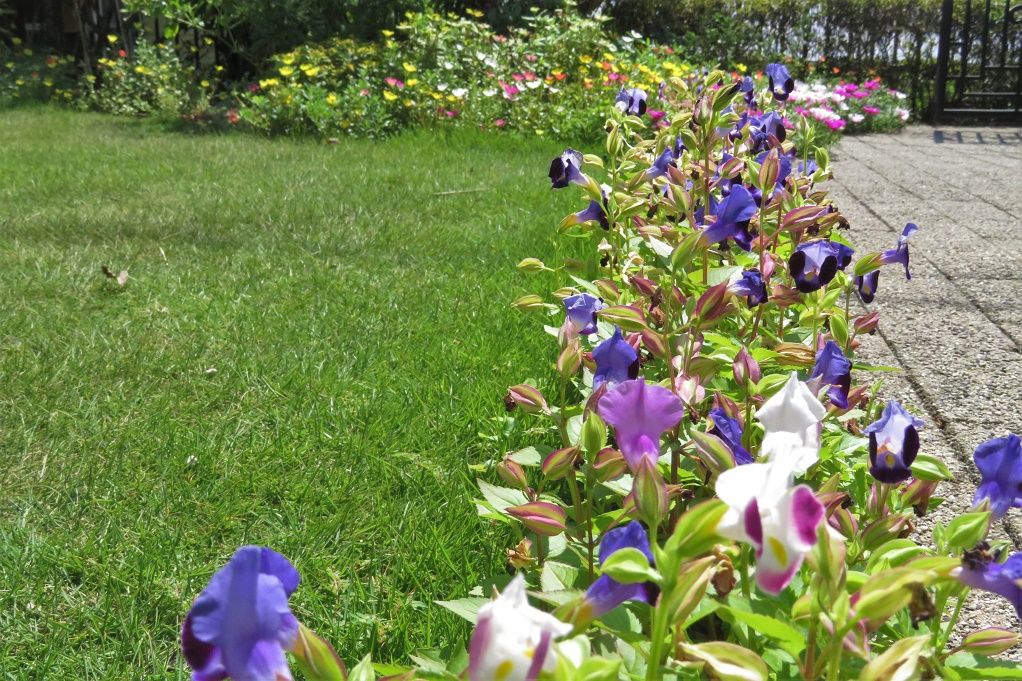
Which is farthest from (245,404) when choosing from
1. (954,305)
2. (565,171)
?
(954,305)

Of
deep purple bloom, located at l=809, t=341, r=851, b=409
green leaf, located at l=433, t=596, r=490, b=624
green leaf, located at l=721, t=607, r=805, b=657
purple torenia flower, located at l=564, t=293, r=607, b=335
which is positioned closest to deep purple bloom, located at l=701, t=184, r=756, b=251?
purple torenia flower, located at l=564, t=293, r=607, b=335

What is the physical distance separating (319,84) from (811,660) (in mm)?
7688

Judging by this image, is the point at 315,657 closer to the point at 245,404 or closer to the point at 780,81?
the point at 245,404

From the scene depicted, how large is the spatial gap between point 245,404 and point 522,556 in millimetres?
1187

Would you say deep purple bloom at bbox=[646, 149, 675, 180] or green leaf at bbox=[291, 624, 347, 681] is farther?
deep purple bloom at bbox=[646, 149, 675, 180]

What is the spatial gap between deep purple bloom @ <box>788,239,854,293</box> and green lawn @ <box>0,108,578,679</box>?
0.70 meters

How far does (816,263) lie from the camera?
158cm

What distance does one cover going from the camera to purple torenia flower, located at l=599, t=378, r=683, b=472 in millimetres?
956

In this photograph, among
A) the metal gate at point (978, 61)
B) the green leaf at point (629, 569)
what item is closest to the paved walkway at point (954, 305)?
the green leaf at point (629, 569)

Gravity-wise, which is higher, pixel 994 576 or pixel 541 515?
pixel 994 576

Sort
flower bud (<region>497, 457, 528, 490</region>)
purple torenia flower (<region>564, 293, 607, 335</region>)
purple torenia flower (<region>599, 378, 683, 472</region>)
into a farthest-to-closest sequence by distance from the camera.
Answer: purple torenia flower (<region>564, 293, 607, 335</region>) → flower bud (<region>497, 457, 528, 490</region>) → purple torenia flower (<region>599, 378, 683, 472</region>)

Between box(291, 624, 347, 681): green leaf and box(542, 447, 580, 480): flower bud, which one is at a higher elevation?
box(291, 624, 347, 681): green leaf

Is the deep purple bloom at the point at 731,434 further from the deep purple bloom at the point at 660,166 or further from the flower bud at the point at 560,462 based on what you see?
the deep purple bloom at the point at 660,166

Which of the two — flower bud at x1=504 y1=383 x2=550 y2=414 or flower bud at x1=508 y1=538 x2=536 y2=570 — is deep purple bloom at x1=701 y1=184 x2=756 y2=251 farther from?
flower bud at x1=508 y1=538 x2=536 y2=570
